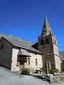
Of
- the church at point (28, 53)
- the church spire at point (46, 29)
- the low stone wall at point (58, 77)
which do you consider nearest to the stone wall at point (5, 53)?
the church at point (28, 53)

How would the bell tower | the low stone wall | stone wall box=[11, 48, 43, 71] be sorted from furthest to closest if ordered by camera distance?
1. the bell tower
2. stone wall box=[11, 48, 43, 71]
3. the low stone wall

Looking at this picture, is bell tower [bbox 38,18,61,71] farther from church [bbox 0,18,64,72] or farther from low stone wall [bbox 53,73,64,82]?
low stone wall [bbox 53,73,64,82]

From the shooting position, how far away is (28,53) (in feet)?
92.9

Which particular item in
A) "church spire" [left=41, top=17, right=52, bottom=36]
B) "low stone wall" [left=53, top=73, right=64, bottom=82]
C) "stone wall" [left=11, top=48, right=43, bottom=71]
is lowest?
"low stone wall" [left=53, top=73, right=64, bottom=82]

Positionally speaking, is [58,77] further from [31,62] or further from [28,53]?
[31,62]

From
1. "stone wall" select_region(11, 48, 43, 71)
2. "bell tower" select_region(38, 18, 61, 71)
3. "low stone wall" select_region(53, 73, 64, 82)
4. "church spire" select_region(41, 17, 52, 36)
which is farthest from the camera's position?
"church spire" select_region(41, 17, 52, 36)

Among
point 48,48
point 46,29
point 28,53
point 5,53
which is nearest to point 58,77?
point 28,53

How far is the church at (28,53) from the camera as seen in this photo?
25.5 metres

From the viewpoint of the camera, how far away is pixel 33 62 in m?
29.8

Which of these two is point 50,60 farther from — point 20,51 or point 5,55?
point 5,55

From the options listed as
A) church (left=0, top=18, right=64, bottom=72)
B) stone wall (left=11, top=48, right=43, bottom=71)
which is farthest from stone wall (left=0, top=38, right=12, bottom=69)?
stone wall (left=11, top=48, right=43, bottom=71)

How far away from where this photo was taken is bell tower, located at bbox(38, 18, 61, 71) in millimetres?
32400

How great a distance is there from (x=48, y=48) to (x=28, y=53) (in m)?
8.39

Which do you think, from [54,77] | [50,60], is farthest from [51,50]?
[54,77]
